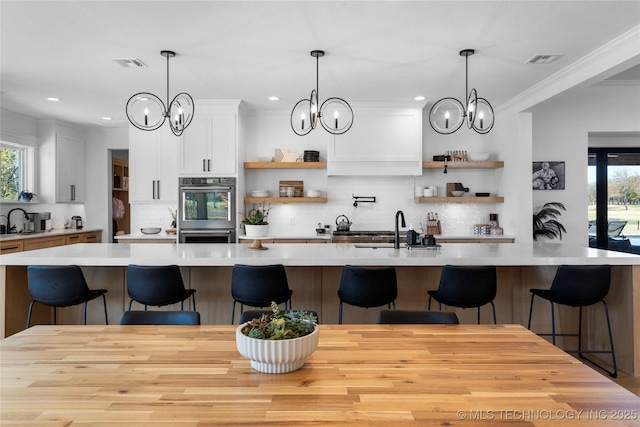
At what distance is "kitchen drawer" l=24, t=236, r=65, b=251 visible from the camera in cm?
547

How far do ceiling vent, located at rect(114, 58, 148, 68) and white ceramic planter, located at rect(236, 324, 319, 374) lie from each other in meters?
3.41

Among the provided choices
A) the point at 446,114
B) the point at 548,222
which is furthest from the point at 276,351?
the point at 548,222

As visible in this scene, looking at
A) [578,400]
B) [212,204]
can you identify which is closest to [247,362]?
[578,400]

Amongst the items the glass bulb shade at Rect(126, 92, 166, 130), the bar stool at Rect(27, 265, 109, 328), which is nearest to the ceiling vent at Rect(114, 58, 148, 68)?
the glass bulb shade at Rect(126, 92, 166, 130)

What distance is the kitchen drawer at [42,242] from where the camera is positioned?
5466mm

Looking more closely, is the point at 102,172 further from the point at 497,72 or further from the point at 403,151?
the point at 497,72

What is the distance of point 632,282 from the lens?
3.17 m

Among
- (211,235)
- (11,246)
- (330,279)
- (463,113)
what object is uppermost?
(463,113)

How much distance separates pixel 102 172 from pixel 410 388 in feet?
23.0

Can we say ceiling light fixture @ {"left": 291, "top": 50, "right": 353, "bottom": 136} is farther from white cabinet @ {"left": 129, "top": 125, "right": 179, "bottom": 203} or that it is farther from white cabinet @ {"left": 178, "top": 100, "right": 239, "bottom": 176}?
white cabinet @ {"left": 129, "top": 125, "right": 179, "bottom": 203}

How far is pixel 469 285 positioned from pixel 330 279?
1.09 meters

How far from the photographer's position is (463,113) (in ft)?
11.5

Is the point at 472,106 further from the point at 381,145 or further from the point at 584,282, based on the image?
the point at 381,145

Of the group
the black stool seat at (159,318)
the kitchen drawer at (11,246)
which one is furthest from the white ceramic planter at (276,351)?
the kitchen drawer at (11,246)
